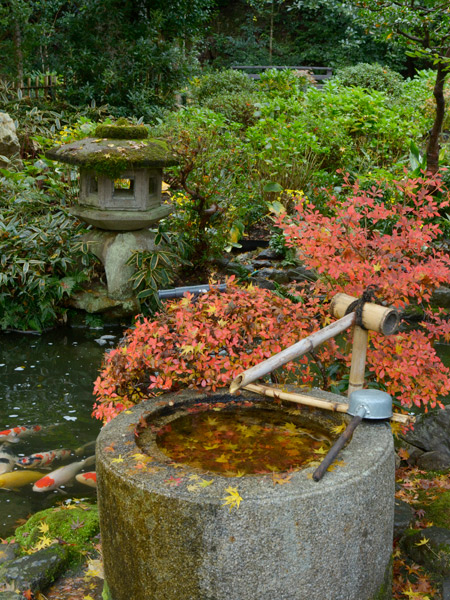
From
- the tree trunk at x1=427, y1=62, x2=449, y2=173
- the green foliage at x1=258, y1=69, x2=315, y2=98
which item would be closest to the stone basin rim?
the tree trunk at x1=427, y1=62, x2=449, y2=173

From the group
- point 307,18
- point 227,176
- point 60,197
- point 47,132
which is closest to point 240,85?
point 47,132

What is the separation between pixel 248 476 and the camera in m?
2.08

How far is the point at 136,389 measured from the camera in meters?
2.93

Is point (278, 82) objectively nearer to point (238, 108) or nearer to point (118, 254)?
point (238, 108)

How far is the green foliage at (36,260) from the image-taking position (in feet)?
21.3

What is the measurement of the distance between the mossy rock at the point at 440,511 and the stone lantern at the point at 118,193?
4132 millimetres

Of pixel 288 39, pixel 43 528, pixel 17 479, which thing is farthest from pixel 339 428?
pixel 288 39

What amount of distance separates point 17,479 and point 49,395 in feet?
4.29

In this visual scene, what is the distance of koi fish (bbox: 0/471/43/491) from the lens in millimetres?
3847

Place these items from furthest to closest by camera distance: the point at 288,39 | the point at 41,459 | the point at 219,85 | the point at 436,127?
the point at 288,39 < the point at 219,85 < the point at 436,127 < the point at 41,459

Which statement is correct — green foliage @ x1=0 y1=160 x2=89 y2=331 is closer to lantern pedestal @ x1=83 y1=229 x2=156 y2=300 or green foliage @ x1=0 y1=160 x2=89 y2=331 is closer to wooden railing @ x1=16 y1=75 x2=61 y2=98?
lantern pedestal @ x1=83 y1=229 x2=156 y2=300

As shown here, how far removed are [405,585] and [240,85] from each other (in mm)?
11553

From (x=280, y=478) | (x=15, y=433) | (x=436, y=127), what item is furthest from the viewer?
(x=436, y=127)

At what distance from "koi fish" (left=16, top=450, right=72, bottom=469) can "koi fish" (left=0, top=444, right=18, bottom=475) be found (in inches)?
1.6
